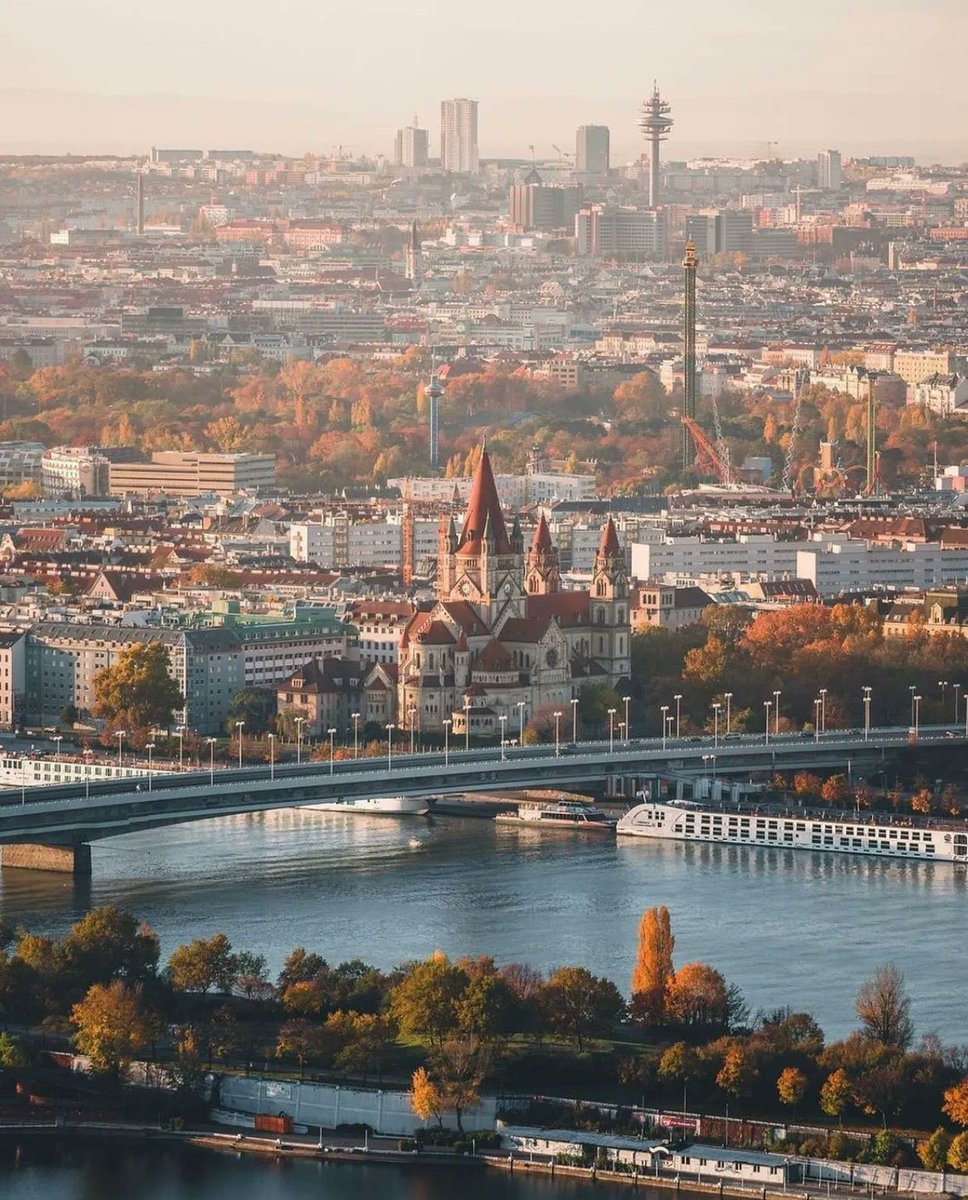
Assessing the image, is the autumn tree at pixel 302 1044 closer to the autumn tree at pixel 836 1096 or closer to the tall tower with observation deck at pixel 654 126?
the autumn tree at pixel 836 1096

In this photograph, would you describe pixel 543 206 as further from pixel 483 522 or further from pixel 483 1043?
pixel 483 1043

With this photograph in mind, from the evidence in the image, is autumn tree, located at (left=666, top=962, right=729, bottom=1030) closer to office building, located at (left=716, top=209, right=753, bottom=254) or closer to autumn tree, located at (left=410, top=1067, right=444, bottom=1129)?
autumn tree, located at (left=410, top=1067, right=444, bottom=1129)

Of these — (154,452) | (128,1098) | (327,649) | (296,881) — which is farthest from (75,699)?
(154,452)

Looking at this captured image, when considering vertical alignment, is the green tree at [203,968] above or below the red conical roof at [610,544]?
below

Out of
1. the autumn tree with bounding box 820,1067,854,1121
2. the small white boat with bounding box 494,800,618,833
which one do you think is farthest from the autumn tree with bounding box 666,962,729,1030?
the small white boat with bounding box 494,800,618,833

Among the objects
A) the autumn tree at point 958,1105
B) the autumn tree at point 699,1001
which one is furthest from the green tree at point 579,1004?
the autumn tree at point 958,1105
